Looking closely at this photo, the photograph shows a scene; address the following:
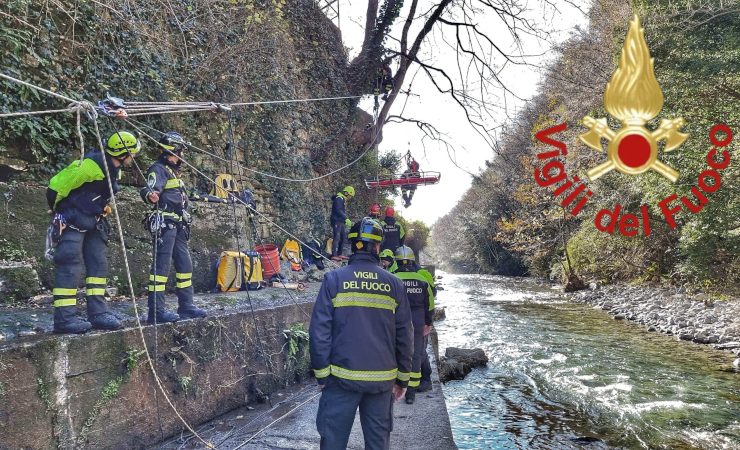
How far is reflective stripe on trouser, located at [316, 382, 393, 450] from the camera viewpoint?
9.99 ft

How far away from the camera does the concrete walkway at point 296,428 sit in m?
4.11

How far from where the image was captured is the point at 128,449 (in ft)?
12.4

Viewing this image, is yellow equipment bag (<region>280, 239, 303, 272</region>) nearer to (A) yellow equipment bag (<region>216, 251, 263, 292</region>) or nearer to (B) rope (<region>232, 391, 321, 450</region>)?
(A) yellow equipment bag (<region>216, 251, 263, 292</region>)

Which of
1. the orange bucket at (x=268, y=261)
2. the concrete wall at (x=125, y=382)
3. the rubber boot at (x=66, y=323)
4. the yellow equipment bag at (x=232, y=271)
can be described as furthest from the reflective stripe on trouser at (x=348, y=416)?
the orange bucket at (x=268, y=261)

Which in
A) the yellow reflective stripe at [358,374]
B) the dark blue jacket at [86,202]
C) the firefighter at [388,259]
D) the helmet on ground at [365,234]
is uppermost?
the dark blue jacket at [86,202]

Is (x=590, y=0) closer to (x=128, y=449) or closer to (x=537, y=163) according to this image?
(x=537, y=163)

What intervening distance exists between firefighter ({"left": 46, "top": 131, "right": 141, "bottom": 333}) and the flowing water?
4.47 m

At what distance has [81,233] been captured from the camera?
402cm

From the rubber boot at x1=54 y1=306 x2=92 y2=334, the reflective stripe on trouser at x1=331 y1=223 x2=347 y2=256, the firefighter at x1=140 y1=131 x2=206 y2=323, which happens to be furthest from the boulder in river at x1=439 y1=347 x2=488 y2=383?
the rubber boot at x1=54 y1=306 x2=92 y2=334

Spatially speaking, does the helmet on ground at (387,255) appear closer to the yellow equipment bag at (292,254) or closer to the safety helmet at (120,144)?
the safety helmet at (120,144)

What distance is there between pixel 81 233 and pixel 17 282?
1377 millimetres

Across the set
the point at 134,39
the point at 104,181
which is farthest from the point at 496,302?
the point at 104,181

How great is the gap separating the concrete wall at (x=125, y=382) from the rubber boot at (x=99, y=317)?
19 cm

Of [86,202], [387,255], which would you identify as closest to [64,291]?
[86,202]
